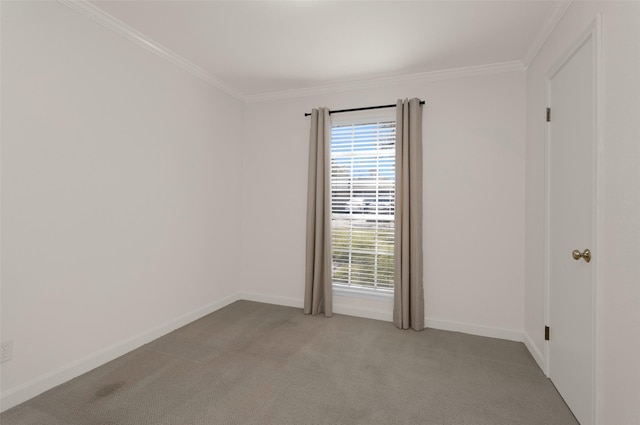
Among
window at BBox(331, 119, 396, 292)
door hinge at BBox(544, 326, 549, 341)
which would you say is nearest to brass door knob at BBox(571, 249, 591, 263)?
door hinge at BBox(544, 326, 549, 341)

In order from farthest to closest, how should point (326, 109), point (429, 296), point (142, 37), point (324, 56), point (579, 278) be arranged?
1. point (326, 109)
2. point (429, 296)
3. point (324, 56)
4. point (142, 37)
5. point (579, 278)

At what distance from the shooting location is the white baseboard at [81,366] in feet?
6.44

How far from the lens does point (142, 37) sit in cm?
272

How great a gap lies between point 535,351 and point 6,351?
383 cm

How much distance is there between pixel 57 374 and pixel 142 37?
2719 millimetres

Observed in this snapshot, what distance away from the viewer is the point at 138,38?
2695 mm

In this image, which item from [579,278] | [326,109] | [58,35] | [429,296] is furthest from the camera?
[326,109]

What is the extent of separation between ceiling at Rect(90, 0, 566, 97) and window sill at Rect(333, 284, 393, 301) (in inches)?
96.1

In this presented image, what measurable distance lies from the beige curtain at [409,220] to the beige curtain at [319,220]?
797 millimetres

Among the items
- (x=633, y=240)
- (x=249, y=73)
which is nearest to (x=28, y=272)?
(x=249, y=73)

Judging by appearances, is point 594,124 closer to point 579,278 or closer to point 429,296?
point 579,278

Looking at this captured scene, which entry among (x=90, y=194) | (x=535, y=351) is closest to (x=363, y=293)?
(x=535, y=351)

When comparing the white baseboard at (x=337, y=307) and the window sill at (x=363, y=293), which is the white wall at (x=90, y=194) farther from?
the window sill at (x=363, y=293)

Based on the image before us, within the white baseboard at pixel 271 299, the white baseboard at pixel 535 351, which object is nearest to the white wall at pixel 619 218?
the white baseboard at pixel 535 351
